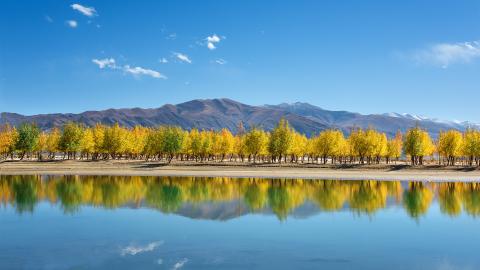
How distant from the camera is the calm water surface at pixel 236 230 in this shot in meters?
28.5

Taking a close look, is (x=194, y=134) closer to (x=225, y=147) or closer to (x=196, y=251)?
(x=225, y=147)

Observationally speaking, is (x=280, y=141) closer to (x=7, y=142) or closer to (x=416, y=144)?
(x=416, y=144)

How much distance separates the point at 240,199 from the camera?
61375mm

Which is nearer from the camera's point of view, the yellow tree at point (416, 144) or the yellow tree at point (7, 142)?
the yellow tree at point (416, 144)

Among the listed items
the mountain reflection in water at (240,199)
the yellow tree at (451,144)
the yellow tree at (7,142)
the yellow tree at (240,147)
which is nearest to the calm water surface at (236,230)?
the mountain reflection in water at (240,199)

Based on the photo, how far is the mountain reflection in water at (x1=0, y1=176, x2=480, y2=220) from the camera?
52.3 m

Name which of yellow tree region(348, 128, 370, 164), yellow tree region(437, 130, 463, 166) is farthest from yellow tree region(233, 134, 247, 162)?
yellow tree region(437, 130, 463, 166)

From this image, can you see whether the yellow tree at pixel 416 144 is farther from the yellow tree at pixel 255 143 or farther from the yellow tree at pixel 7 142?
the yellow tree at pixel 7 142

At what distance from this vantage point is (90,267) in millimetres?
26109

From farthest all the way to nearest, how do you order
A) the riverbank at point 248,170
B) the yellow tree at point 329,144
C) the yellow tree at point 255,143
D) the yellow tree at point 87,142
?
the yellow tree at point 87,142 → the yellow tree at point 329,144 → the yellow tree at point 255,143 → the riverbank at point 248,170

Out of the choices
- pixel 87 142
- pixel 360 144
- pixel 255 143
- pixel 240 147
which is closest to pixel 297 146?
pixel 255 143

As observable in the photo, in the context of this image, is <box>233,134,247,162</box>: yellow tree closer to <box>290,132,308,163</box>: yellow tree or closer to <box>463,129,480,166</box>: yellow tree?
<box>290,132,308,163</box>: yellow tree

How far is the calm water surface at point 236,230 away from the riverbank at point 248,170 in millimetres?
38764

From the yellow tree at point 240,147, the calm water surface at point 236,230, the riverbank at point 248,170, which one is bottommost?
the calm water surface at point 236,230
